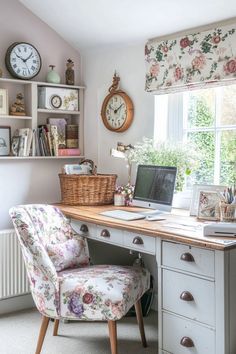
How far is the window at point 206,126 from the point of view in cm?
314

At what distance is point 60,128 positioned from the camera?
3.89 m

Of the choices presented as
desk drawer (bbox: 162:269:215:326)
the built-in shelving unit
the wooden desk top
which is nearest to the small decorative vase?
the built-in shelving unit

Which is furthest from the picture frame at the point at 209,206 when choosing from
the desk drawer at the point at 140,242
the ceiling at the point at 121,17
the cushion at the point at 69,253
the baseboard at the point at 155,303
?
the ceiling at the point at 121,17

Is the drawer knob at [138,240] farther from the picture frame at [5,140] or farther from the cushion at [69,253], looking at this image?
the picture frame at [5,140]

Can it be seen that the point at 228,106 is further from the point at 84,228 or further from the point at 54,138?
the point at 54,138

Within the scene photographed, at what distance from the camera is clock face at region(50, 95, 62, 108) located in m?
3.75

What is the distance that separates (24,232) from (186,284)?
0.95m

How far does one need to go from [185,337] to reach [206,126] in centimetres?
150

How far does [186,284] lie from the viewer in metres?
2.44

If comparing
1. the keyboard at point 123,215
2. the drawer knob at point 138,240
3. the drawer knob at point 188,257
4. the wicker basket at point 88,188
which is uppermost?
the wicker basket at point 88,188

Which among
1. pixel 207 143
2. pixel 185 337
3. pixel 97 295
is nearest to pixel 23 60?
pixel 207 143

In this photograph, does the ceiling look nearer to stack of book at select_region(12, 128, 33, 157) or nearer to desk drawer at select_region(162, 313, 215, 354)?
stack of book at select_region(12, 128, 33, 157)

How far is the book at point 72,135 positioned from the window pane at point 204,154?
108cm

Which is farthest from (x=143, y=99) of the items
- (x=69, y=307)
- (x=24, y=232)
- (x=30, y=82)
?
(x=69, y=307)
